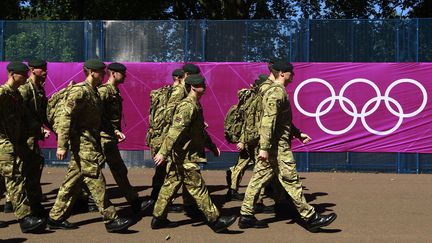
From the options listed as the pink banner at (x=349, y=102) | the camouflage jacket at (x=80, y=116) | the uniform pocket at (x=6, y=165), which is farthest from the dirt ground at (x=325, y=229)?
the pink banner at (x=349, y=102)

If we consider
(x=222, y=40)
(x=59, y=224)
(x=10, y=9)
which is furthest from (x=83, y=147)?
(x=10, y=9)

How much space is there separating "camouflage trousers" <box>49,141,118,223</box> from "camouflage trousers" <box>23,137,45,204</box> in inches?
27.0

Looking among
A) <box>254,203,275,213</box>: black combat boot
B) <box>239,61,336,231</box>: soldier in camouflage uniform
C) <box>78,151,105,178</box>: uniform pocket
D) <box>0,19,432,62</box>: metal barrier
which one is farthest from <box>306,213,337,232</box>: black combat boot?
<box>0,19,432,62</box>: metal barrier

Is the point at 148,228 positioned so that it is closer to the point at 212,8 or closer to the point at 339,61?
the point at 339,61

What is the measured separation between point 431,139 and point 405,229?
218 inches

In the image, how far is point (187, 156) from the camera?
6.58 meters

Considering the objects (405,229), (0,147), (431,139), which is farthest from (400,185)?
(0,147)

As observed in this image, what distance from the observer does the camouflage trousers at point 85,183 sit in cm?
641

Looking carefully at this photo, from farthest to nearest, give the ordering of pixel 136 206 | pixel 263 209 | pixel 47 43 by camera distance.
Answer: pixel 47 43
pixel 263 209
pixel 136 206

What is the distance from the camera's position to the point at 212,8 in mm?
21422

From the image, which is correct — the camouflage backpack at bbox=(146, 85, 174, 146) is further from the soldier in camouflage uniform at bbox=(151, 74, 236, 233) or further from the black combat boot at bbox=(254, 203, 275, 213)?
the black combat boot at bbox=(254, 203, 275, 213)

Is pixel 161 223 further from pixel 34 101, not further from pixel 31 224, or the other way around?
pixel 34 101

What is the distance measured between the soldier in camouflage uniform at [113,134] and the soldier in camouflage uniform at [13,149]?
47.0 inches

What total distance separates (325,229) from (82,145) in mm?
2971
